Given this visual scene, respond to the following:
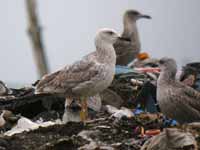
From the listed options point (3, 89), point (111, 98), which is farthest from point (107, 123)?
point (3, 89)

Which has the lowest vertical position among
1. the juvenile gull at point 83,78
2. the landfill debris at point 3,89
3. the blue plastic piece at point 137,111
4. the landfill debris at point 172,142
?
the blue plastic piece at point 137,111

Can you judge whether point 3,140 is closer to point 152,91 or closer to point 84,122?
point 84,122

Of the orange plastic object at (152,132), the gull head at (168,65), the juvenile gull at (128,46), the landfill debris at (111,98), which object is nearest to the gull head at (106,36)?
the gull head at (168,65)

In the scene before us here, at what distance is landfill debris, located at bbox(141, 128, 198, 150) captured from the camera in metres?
6.48

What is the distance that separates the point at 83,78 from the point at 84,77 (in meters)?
0.02

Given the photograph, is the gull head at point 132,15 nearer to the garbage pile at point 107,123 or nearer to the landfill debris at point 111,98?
the garbage pile at point 107,123

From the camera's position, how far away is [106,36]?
364 inches

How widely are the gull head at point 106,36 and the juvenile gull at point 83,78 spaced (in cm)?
25

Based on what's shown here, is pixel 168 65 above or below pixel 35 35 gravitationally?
below

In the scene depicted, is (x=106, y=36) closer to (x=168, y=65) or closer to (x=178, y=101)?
(x=168, y=65)

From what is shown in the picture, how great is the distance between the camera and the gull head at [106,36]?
9180 mm

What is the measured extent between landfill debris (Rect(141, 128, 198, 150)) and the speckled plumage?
2.01 meters

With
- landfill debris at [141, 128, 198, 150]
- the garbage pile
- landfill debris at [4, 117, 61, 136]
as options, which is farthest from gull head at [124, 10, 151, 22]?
landfill debris at [141, 128, 198, 150]

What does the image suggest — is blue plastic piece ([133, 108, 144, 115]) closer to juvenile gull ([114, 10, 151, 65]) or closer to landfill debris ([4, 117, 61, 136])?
landfill debris ([4, 117, 61, 136])
